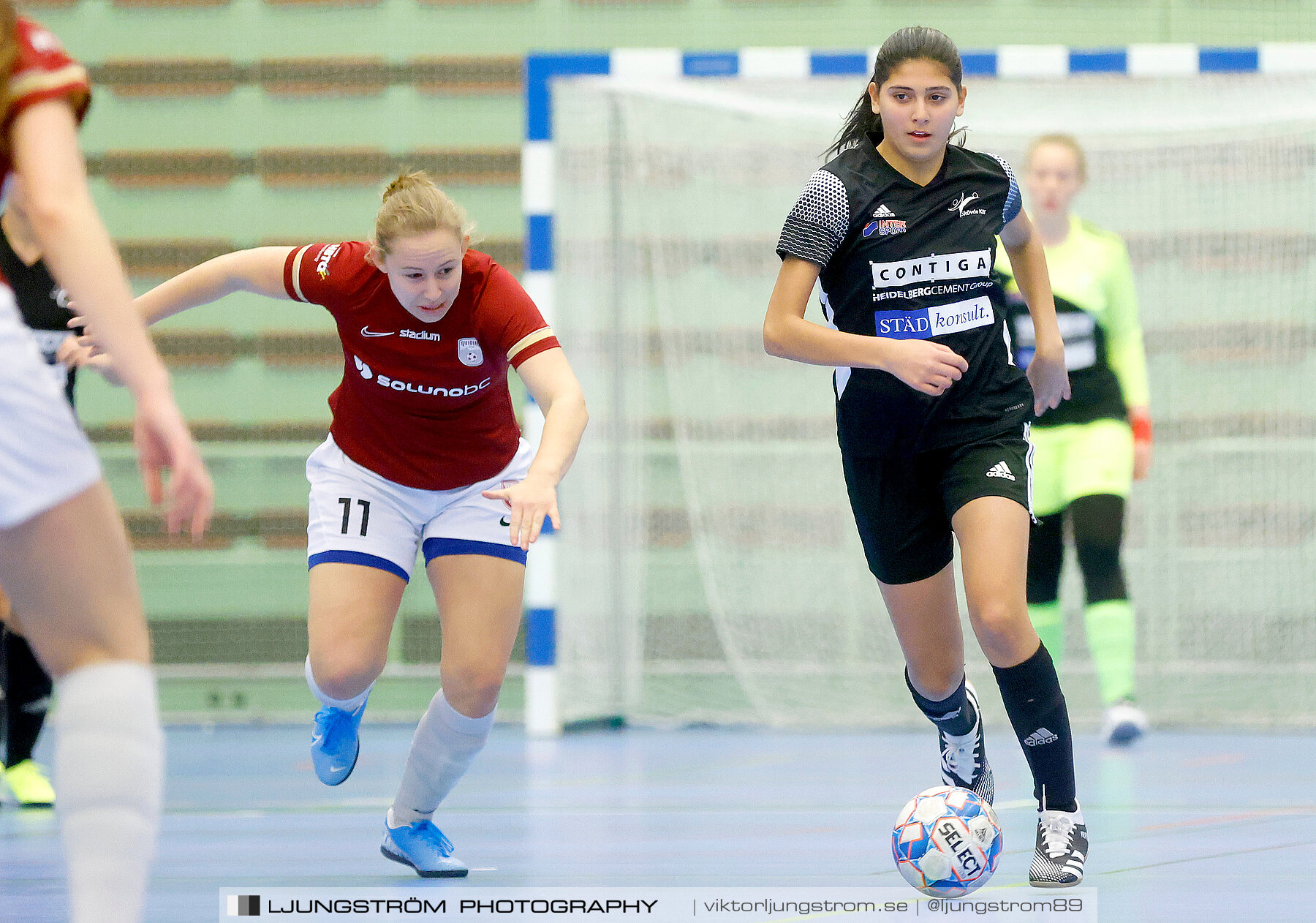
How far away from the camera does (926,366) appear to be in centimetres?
322

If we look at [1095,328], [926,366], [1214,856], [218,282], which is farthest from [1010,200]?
[1095,328]

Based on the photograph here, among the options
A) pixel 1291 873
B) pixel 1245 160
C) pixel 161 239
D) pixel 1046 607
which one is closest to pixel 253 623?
pixel 161 239

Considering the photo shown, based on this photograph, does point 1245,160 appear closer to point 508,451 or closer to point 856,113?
point 856,113

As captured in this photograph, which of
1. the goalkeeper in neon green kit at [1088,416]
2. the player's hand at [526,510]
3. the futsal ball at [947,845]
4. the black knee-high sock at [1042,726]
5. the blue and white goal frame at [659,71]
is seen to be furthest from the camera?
the blue and white goal frame at [659,71]

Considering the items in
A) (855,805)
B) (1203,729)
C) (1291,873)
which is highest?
(1291,873)

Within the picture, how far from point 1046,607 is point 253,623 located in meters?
3.80

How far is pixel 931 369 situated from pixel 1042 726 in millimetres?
783

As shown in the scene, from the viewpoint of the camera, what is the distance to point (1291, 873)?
358 cm

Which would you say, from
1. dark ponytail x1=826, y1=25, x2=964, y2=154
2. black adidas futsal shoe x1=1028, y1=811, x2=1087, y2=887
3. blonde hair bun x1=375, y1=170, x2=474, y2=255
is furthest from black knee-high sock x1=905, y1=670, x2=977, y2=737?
blonde hair bun x1=375, y1=170, x2=474, y2=255

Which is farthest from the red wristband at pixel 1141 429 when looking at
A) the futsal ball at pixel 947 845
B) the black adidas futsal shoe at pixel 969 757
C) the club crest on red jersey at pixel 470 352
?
the club crest on red jersey at pixel 470 352

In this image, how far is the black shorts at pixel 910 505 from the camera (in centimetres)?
353

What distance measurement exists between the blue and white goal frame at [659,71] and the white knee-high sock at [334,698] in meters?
2.80

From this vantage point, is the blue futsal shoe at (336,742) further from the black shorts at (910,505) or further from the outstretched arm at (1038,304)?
the outstretched arm at (1038,304)

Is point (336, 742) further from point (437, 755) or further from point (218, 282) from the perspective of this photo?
point (218, 282)
